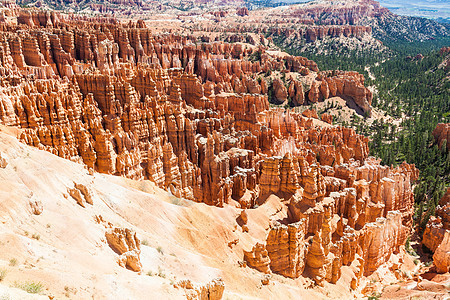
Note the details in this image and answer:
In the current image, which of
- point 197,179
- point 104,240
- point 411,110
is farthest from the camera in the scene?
point 411,110

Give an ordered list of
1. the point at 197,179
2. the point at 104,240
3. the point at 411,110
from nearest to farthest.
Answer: the point at 104,240
the point at 197,179
the point at 411,110

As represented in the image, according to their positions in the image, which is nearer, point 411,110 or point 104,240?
point 104,240

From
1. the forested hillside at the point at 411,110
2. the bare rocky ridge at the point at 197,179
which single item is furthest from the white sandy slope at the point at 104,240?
the forested hillside at the point at 411,110

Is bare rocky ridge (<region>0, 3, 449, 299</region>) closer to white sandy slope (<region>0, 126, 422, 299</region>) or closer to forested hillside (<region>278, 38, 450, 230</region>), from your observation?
white sandy slope (<region>0, 126, 422, 299</region>)

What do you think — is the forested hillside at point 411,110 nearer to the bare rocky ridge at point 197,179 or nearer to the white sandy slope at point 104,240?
the bare rocky ridge at point 197,179

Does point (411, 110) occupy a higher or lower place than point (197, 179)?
lower

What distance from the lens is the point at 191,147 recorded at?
30.2m

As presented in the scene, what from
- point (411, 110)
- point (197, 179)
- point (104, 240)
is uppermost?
point (104, 240)

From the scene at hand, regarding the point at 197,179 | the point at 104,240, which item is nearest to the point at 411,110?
the point at 197,179

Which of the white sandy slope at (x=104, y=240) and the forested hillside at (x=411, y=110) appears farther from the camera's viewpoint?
the forested hillside at (x=411, y=110)

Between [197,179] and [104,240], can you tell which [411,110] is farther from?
[104,240]

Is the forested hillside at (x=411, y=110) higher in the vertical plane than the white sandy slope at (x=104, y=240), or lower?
lower

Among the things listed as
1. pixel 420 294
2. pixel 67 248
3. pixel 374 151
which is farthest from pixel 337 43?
pixel 67 248

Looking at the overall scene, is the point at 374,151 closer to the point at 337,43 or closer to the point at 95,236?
the point at 95,236
